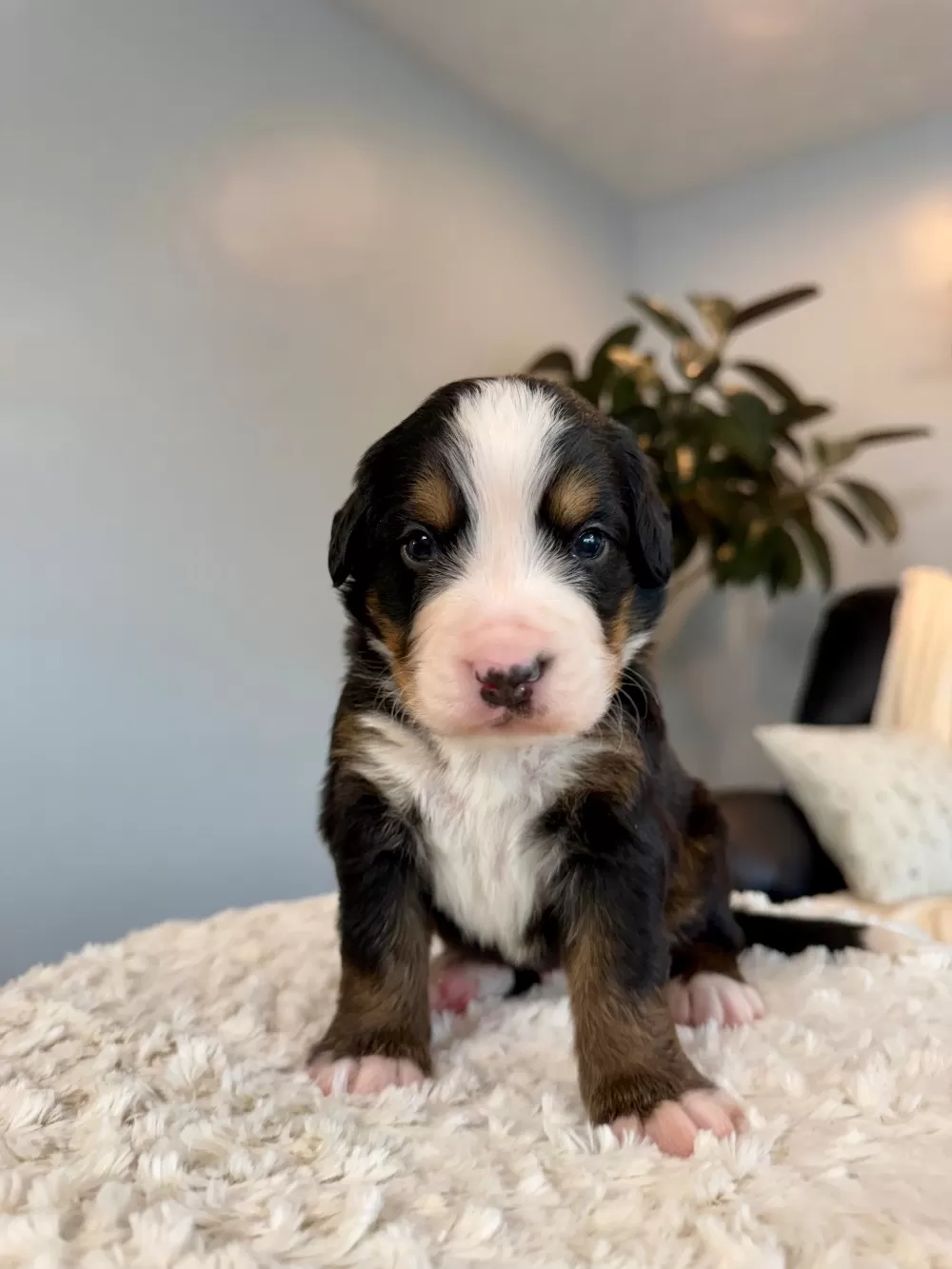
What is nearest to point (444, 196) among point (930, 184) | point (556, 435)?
point (930, 184)

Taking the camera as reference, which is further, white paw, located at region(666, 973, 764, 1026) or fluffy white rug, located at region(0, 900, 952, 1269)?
white paw, located at region(666, 973, 764, 1026)

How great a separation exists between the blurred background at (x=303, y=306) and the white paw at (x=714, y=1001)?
1.47m

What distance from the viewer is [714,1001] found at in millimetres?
1286

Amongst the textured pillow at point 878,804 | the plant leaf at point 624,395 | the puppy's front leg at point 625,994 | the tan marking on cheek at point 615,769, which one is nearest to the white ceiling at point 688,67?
the plant leaf at point 624,395

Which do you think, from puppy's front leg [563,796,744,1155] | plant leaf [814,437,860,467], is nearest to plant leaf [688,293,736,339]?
plant leaf [814,437,860,467]

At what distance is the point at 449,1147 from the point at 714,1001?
496 millimetres

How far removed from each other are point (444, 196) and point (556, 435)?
2.53m

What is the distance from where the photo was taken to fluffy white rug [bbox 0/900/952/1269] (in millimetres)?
741

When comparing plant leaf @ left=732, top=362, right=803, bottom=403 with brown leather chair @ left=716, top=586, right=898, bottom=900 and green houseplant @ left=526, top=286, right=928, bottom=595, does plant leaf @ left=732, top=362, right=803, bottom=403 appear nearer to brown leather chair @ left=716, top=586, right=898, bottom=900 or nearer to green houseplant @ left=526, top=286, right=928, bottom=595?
green houseplant @ left=526, top=286, right=928, bottom=595

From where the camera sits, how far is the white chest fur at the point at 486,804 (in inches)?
44.5

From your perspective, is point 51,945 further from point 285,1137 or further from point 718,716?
point 718,716

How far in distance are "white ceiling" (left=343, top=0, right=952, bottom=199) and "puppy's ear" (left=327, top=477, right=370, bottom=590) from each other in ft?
8.00

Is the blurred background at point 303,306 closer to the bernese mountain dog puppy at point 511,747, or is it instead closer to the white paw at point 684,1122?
the bernese mountain dog puppy at point 511,747

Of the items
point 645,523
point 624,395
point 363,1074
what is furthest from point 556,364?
point 363,1074
